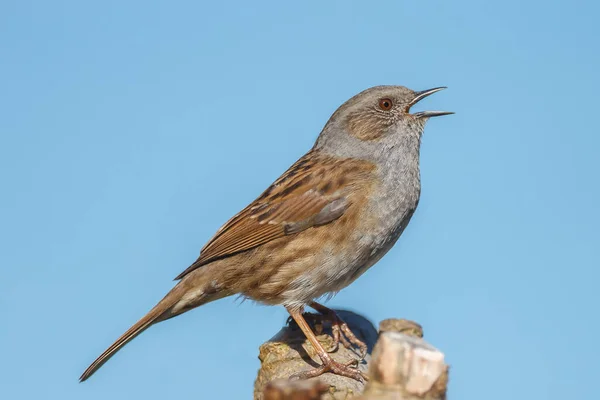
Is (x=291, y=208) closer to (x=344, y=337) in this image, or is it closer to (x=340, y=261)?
(x=340, y=261)

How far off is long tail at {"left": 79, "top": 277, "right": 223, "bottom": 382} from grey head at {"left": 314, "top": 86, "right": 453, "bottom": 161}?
1.73 m

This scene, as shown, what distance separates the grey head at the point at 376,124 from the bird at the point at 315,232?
0.04 ft

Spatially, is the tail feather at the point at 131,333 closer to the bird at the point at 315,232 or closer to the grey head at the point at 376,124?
the bird at the point at 315,232

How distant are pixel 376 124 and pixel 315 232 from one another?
134cm

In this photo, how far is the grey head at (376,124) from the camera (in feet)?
23.4

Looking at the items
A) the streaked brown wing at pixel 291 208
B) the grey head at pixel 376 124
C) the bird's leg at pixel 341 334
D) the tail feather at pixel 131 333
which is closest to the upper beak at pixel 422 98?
the grey head at pixel 376 124

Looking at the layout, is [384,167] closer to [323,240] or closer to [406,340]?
[323,240]

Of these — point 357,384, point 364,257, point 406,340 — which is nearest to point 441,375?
point 406,340

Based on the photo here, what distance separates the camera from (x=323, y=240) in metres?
6.49

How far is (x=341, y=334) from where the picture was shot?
6203mm

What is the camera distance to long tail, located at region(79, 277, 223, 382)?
21.4 ft

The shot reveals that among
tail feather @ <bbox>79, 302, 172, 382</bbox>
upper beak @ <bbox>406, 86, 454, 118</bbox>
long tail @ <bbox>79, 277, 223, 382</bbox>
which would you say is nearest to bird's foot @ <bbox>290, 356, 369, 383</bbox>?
long tail @ <bbox>79, 277, 223, 382</bbox>

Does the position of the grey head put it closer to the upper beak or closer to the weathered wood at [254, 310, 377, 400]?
the upper beak

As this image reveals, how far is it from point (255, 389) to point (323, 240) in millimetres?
1898
